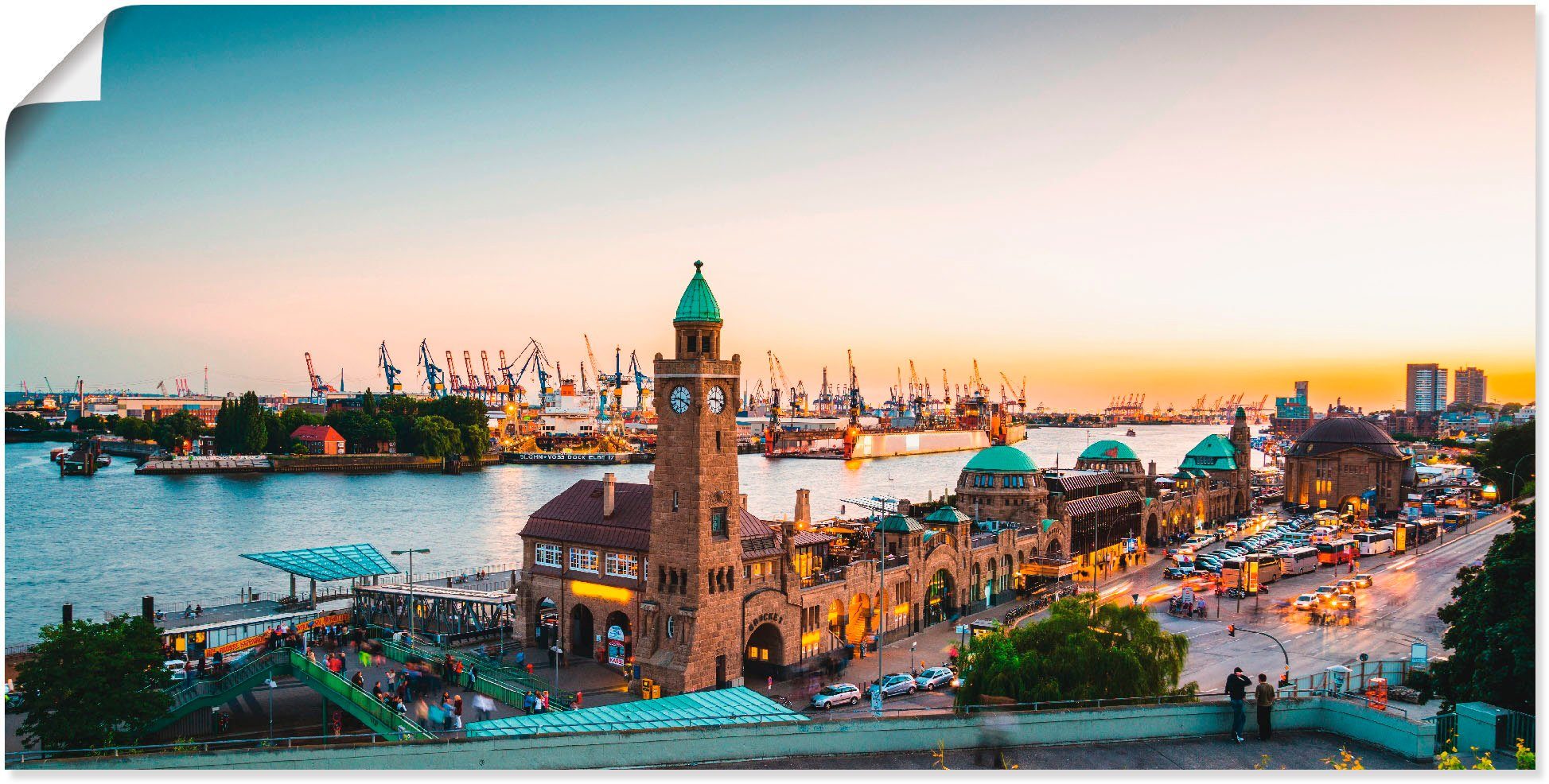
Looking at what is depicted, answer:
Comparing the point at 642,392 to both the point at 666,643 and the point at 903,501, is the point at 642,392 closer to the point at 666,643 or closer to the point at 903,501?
the point at 903,501

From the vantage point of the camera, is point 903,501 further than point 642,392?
No

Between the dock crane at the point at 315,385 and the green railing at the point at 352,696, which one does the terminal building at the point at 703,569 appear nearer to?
the green railing at the point at 352,696

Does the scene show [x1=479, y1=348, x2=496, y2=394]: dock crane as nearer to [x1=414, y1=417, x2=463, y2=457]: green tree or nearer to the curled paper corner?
[x1=414, y1=417, x2=463, y2=457]: green tree

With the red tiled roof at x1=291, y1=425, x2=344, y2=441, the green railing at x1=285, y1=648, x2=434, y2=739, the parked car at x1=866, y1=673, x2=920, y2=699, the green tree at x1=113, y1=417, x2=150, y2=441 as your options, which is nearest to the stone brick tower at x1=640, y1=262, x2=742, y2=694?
the parked car at x1=866, y1=673, x2=920, y2=699

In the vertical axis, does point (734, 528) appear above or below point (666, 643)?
above

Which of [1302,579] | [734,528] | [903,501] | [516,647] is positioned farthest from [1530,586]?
[1302,579]

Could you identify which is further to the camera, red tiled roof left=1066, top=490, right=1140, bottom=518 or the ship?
the ship

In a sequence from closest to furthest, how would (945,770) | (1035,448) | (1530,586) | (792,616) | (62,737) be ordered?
1. (945,770)
2. (1530,586)
3. (62,737)
4. (792,616)
5. (1035,448)
